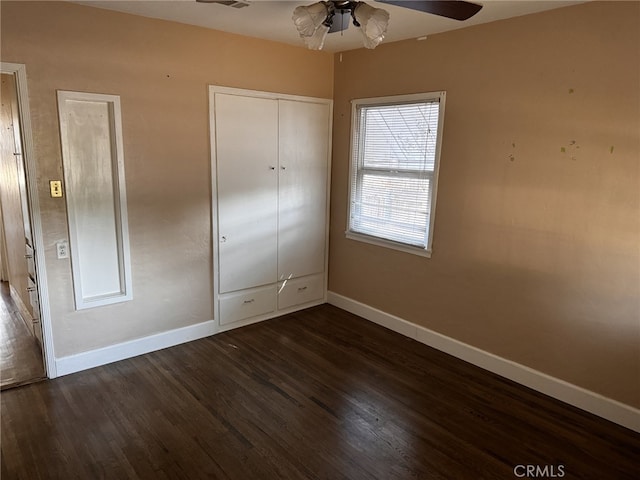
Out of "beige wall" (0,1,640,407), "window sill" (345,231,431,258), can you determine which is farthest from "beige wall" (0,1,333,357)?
"window sill" (345,231,431,258)

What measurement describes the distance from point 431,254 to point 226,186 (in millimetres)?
1805

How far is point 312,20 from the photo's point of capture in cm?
211

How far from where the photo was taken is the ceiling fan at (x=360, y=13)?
2.06m

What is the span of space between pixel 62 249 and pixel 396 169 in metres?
2.64

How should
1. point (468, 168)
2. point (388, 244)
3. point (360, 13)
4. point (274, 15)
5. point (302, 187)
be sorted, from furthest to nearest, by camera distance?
point (302, 187) < point (388, 244) < point (468, 168) < point (274, 15) < point (360, 13)

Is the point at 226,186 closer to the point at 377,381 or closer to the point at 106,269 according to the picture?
the point at 106,269

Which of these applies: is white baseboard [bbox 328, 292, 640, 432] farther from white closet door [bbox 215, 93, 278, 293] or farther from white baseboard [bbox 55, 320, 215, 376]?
white baseboard [bbox 55, 320, 215, 376]

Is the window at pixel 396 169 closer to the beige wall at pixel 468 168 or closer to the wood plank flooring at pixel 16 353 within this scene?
the beige wall at pixel 468 168

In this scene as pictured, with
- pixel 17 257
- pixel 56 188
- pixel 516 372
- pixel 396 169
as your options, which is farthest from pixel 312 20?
pixel 17 257

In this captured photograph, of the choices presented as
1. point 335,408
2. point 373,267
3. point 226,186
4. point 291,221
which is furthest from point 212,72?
point 335,408

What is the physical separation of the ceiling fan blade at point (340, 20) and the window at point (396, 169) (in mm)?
1275

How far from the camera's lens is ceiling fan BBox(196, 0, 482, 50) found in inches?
81.0

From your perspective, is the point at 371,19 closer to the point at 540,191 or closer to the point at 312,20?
the point at 312,20

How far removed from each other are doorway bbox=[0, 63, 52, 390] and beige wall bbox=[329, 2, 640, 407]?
9.15ft
